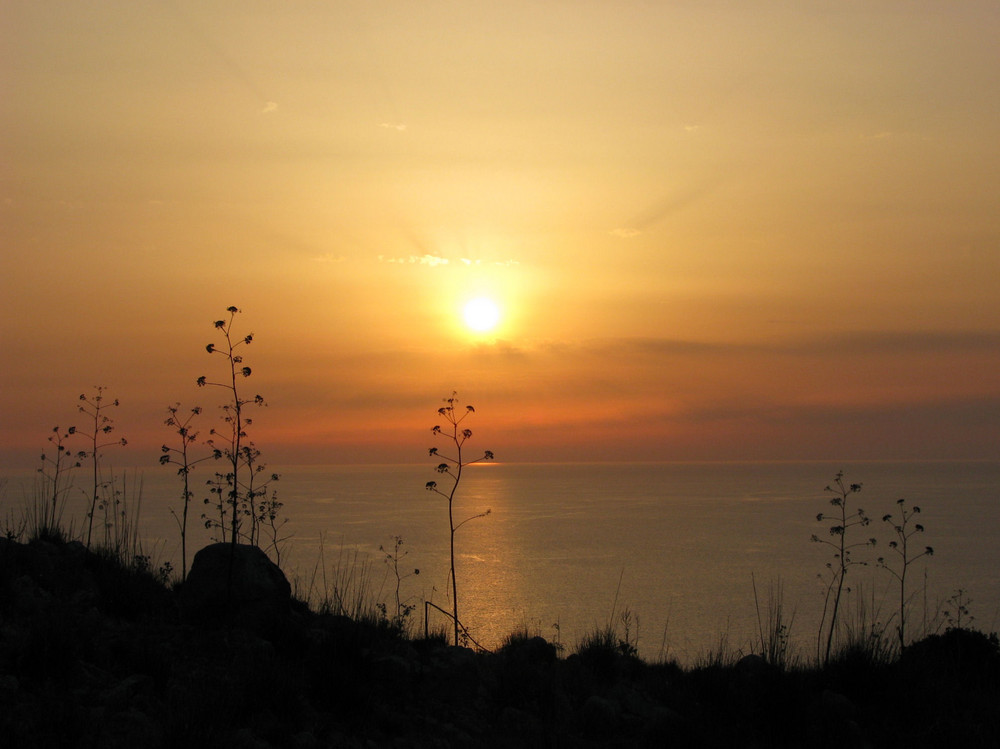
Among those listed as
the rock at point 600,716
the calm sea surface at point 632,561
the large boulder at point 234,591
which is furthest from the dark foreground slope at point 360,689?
the calm sea surface at point 632,561

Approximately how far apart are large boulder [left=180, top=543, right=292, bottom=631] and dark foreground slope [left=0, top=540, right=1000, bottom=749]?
162 millimetres

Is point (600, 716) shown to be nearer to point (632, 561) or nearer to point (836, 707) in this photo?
point (836, 707)

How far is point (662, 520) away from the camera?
128750 mm

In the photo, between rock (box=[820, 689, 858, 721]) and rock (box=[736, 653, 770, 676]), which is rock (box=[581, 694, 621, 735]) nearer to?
rock (box=[736, 653, 770, 676])

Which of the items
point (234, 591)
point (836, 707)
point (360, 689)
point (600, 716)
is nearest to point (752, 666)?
point (836, 707)

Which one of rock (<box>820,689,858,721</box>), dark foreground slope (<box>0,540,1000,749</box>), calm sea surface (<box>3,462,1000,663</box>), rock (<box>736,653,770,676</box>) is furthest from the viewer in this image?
calm sea surface (<box>3,462,1000,663</box>)

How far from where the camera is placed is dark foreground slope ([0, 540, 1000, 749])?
7453 mm

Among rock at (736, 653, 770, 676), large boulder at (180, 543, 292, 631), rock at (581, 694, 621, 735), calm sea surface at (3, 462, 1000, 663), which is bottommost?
calm sea surface at (3, 462, 1000, 663)

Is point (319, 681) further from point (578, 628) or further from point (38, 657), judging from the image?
point (578, 628)

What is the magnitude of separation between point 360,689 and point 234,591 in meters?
2.73

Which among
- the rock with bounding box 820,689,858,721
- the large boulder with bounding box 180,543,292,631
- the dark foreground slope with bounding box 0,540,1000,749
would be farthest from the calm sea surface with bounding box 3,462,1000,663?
the rock with bounding box 820,689,858,721

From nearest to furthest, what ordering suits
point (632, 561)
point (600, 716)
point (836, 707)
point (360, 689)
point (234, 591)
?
1. point (360, 689)
2. point (600, 716)
3. point (836, 707)
4. point (234, 591)
5. point (632, 561)

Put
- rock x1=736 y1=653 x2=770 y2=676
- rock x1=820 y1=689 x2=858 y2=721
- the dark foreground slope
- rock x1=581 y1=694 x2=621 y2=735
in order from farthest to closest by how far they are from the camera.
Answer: rock x1=736 y1=653 x2=770 y2=676
rock x1=820 y1=689 x2=858 y2=721
rock x1=581 y1=694 x2=621 y2=735
the dark foreground slope

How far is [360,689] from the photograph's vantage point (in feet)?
28.1
